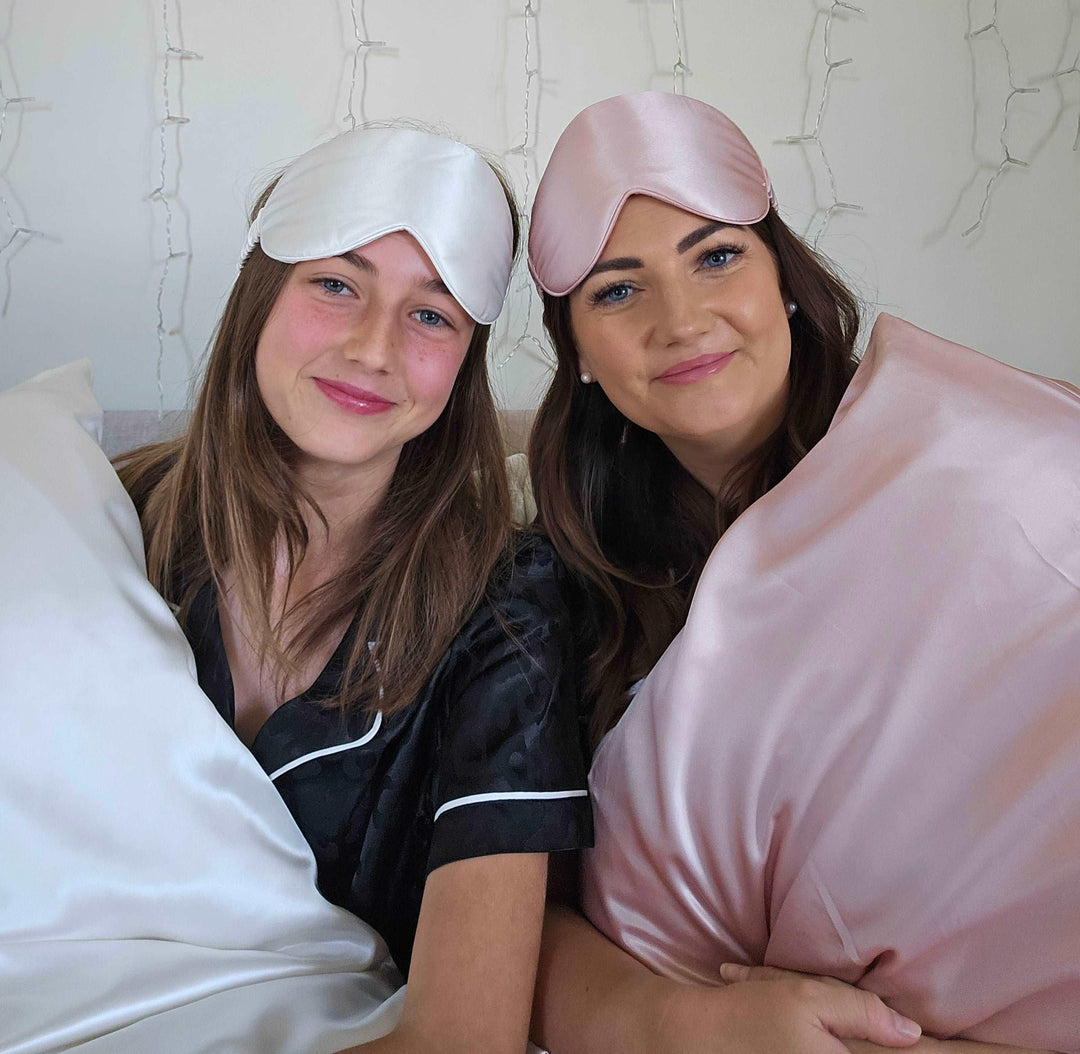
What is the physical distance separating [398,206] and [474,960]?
752 millimetres

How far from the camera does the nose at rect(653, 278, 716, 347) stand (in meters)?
1.18

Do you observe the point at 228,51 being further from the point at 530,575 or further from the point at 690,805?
Answer: the point at 690,805

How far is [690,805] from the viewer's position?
1.02 m

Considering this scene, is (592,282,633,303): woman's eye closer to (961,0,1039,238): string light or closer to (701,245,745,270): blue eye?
(701,245,745,270): blue eye

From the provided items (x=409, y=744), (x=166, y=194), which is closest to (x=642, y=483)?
(x=409, y=744)

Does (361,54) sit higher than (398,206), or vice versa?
(361,54)

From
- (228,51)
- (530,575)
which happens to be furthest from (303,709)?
(228,51)

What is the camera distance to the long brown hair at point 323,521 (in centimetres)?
116

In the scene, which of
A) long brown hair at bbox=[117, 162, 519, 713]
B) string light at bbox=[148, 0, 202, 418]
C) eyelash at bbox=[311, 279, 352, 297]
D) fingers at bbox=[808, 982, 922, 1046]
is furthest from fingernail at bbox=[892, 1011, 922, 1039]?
string light at bbox=[148, 0, 202, 418]

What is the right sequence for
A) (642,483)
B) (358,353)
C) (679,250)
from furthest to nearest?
1. (642,483)
2. (679,250)
3. (358,353)

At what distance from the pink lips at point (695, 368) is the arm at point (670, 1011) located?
59 cm

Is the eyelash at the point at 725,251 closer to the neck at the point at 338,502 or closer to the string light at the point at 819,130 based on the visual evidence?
the neck at the point at 338,502

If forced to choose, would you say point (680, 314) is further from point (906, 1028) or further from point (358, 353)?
point (906, 1028)

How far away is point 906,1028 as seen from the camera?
856mm
